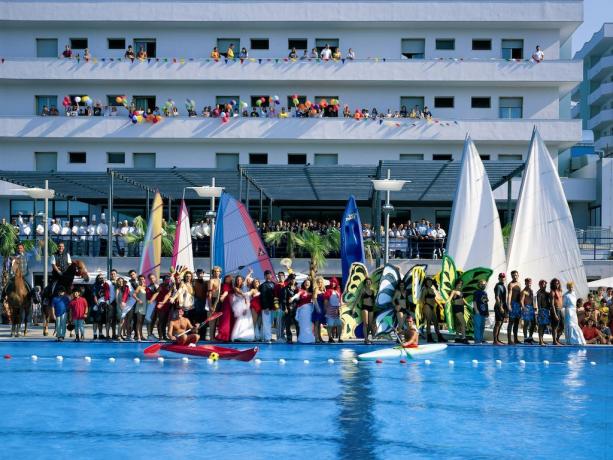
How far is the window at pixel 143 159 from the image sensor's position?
159 ft

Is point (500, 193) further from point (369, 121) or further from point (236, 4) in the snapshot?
point (236, 4)

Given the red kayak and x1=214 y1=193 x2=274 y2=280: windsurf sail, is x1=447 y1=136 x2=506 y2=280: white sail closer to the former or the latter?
x1=214 y1=193 x2=274 y2=280: windsurf sail

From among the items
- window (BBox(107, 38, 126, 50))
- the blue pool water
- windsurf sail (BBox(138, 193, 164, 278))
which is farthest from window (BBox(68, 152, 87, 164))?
the blue pool water

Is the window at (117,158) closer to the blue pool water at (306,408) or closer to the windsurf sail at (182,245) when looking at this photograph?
the windsurf sail at (182,245)

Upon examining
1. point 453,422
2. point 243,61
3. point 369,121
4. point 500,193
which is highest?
point 243,61

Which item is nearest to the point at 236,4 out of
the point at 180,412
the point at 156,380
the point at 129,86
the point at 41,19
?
the point at 129,86

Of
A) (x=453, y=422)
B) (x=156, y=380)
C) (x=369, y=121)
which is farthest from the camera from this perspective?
(x=369, y=121)

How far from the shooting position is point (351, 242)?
26.3 meters

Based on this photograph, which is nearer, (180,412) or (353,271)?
(180,412)

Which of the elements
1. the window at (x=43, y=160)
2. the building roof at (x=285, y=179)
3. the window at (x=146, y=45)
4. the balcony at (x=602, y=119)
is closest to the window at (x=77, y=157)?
the window at (x=43, y=160)

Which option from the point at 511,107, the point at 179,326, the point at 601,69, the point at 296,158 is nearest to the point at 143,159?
the point at 296,158

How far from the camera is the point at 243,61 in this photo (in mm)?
47781

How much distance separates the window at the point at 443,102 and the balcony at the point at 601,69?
25.2 meters

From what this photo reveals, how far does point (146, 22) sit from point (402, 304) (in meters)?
30.1
